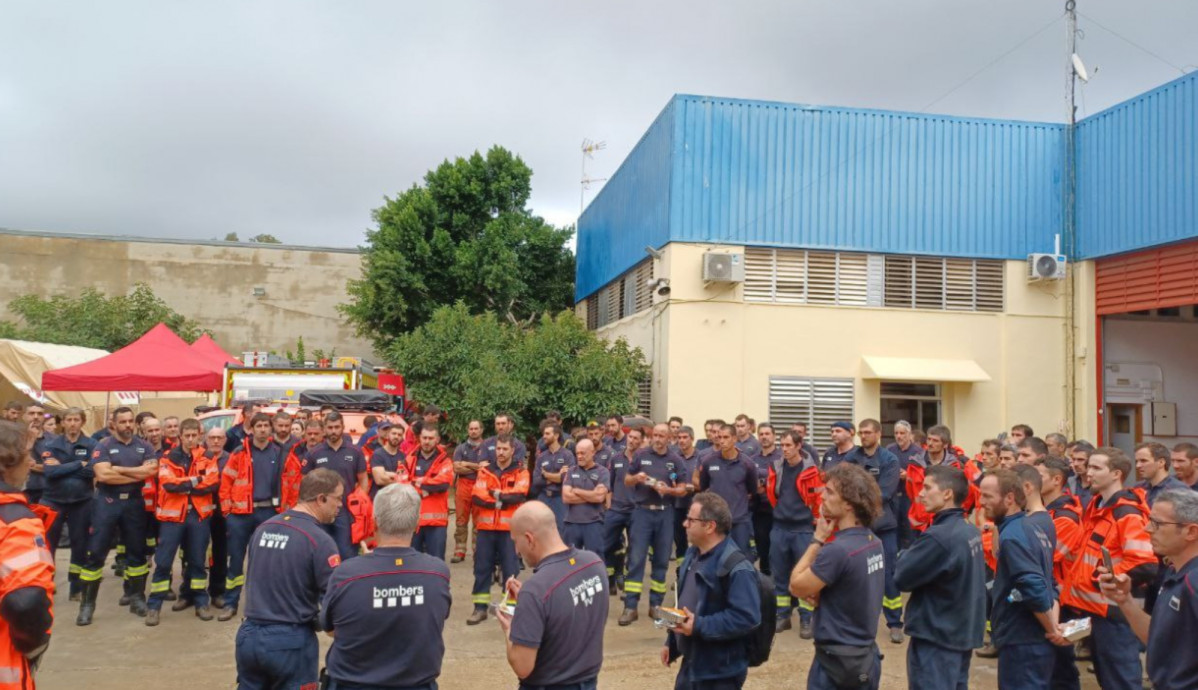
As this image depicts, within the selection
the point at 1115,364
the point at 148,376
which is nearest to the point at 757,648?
the point at 148,376

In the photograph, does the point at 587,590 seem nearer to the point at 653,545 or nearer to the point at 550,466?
the point at 653,545

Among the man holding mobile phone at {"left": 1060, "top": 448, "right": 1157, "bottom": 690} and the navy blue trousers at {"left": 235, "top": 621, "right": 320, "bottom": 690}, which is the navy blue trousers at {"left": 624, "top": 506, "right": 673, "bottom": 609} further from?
the navy blue trousers at {"left": 235, "top": 621, "right": 320, "bottom": 690}

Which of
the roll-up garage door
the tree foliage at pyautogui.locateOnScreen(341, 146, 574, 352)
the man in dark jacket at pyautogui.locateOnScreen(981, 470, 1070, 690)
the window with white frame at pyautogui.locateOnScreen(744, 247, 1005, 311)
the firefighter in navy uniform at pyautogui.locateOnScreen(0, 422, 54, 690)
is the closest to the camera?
the firefighter in navy uniform at pyautogui.locateOnScreen(0, 422, 54, 690)

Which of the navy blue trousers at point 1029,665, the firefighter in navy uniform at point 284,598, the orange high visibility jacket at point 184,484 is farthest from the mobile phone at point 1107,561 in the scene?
the orange high visibility jacket at point 184,484

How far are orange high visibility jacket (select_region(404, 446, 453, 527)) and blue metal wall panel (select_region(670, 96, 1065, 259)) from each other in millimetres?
7795

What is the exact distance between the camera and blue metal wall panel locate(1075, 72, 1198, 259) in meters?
13.7

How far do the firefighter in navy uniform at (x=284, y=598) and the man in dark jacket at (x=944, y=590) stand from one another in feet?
10.6

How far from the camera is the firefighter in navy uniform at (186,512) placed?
8.45m

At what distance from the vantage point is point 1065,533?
19.8 ft

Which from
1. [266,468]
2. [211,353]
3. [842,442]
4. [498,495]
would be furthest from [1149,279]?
[211,353]

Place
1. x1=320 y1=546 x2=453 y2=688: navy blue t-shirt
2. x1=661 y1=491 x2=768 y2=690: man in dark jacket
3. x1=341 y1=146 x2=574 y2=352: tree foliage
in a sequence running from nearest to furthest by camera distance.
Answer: x1=320 y1=546 x2=453 y2=688: navy blue t-shirt < x1=661 y1=491 x2=768 y2=690: man in dark jacket < x1=341 y1=146 x2=574 y2=352: tree foliage

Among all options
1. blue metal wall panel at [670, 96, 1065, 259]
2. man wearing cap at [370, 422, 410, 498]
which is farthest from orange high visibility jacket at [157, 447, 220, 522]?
blue metal wall panel at [670, 96, 1065, 259]

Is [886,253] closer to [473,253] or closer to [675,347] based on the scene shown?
[675,347]

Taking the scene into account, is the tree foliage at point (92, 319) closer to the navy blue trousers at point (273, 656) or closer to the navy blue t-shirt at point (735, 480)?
the navy blue t-shirt at point (735, 480)
